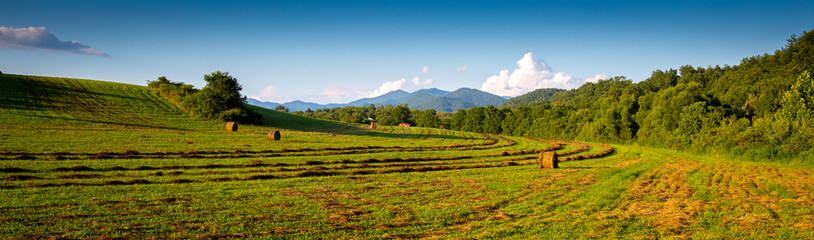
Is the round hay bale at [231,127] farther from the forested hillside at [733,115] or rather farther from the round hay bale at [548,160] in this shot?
the forested hillside at [733,115]

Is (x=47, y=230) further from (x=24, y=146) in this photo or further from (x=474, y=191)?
(x=24, y=146)

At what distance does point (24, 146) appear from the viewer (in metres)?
23.3

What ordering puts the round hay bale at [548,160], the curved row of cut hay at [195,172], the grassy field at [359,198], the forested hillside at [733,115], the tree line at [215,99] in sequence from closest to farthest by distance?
1. the grassy field at [359,198]
2. the curved row of cut hay at [195,172]
3. the round hay bale at [548,160]
4. the forested hillside at [733,115]
5. the tree line at [215,99]

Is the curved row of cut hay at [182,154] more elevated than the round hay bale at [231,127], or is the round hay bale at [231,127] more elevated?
the round hay bale at [231,127]

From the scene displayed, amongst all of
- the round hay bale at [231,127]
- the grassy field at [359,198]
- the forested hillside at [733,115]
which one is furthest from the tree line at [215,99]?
the forested hillside at [733,115]

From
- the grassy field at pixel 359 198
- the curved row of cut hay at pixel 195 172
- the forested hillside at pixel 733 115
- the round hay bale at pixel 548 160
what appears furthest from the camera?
the forested hillside at pixel 733 115

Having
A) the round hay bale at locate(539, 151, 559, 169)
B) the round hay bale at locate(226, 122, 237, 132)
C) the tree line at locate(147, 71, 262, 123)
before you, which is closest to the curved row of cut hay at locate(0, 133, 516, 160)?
the round hay bale at locate(539, 151, 559, 169)

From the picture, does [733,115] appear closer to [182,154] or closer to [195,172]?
[195,172]

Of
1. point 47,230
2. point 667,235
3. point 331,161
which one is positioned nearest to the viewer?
point 47,230

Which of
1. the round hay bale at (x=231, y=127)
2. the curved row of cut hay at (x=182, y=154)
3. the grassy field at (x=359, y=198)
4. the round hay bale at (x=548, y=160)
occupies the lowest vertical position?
the grassy field at (x=359, y=198)

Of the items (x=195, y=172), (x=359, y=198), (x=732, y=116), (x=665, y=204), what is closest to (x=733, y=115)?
Answer: (x=732, y=116)

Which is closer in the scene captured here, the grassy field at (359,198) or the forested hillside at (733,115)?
the grassy field at (359,198)

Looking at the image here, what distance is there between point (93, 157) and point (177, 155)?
4239 millimetres

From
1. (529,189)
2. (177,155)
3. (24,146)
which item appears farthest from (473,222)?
(24,146)
